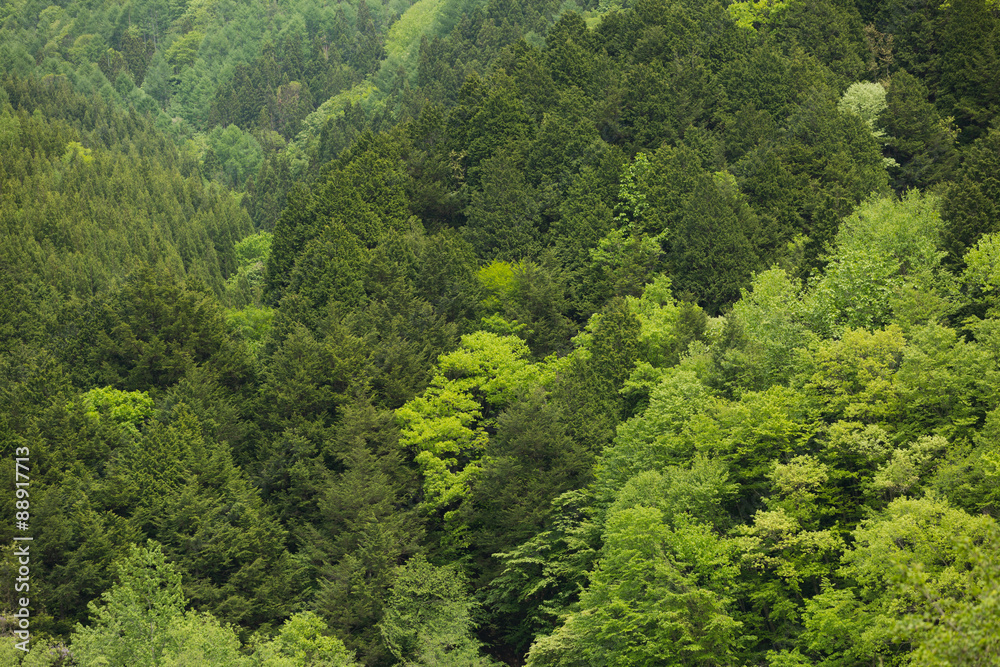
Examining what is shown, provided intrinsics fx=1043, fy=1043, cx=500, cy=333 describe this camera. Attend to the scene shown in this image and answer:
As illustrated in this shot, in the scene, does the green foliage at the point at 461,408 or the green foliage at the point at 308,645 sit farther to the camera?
the green foliage at the point at 461,408

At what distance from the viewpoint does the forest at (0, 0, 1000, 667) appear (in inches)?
1681

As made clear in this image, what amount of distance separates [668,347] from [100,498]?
1405 inches

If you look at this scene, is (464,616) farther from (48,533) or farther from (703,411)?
(48,533)

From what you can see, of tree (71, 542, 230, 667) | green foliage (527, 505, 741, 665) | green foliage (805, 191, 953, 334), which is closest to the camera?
green foliage (527, 505, 741, 665)

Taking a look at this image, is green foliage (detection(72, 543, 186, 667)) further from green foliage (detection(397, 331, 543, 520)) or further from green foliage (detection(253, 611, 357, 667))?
green foliage (detection(397, 331, 543, 520))

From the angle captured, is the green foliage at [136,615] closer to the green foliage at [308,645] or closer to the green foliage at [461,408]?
the green foliage at [308,645]

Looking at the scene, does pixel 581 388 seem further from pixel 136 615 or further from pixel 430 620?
pixel 136 615
